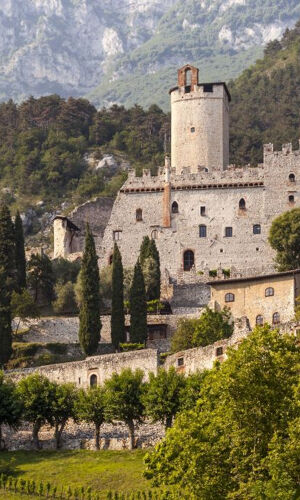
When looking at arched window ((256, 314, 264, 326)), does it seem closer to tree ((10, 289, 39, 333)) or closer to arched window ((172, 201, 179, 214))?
tree ((10, 289, 39, 333))

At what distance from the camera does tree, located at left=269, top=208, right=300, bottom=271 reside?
85.8 meters

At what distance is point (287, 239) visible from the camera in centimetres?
8694

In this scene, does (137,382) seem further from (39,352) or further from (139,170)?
(139,170)

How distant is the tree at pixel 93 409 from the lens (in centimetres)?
6494

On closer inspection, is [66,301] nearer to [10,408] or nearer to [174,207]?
[174,207]

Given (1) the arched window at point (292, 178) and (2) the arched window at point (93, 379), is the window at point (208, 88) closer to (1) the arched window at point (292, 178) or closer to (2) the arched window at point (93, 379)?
(1) the arched window at point (292, 178)

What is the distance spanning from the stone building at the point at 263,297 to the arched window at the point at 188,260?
49.6 feet

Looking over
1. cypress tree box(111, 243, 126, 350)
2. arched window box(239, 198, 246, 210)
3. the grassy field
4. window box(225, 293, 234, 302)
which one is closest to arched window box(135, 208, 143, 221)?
arched window box(239, 198, 246, 210)

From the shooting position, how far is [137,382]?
217 feet

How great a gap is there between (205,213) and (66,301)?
17507 mm

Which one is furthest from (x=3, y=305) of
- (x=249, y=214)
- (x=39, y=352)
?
(x=249, y=214)

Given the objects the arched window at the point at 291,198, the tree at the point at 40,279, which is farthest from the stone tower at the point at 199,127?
the tree at the point at 40,279

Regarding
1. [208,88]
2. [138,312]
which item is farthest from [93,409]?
[208,88]

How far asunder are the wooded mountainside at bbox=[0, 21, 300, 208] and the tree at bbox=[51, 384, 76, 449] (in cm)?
5353
